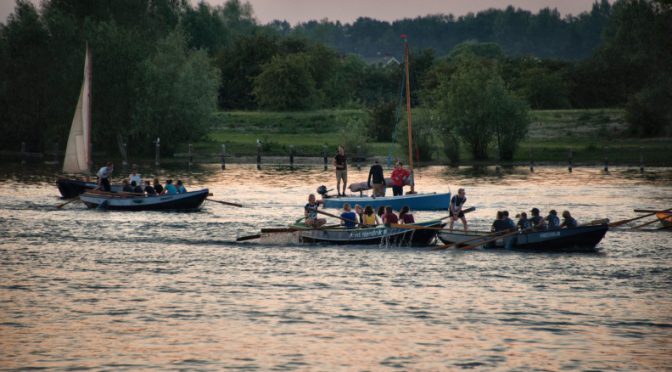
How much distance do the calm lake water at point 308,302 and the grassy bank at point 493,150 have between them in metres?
52.5

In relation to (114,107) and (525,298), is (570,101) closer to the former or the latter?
(114,107)

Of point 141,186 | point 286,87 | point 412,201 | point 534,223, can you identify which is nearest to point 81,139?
point 141,186

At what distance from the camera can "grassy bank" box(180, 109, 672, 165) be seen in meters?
105

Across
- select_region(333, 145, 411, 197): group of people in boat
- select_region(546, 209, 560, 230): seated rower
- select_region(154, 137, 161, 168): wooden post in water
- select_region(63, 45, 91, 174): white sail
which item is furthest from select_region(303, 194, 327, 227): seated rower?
select_region(154, 137, 161, 168): wooden post in water

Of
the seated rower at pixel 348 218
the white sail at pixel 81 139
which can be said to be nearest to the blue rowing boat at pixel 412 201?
the seated rower at pixel 348 218

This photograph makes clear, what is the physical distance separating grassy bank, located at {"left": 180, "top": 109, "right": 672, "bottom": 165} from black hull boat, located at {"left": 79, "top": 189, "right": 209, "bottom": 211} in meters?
45.0

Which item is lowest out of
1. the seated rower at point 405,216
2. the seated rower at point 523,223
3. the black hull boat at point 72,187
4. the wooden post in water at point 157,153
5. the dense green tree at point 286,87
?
the seated rower at point 523,223

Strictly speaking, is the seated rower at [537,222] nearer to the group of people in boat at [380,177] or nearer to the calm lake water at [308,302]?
the calm lake water at [308,302]

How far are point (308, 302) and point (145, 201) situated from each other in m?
28.0

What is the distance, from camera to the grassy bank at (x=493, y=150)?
346 ft

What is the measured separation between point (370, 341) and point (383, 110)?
305 feet

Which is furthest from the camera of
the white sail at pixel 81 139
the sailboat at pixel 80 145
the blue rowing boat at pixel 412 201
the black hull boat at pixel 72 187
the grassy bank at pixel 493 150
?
the grassy bank at pixel 493 150

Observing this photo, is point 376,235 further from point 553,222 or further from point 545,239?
point 553,222

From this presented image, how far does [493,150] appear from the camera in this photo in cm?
10700
